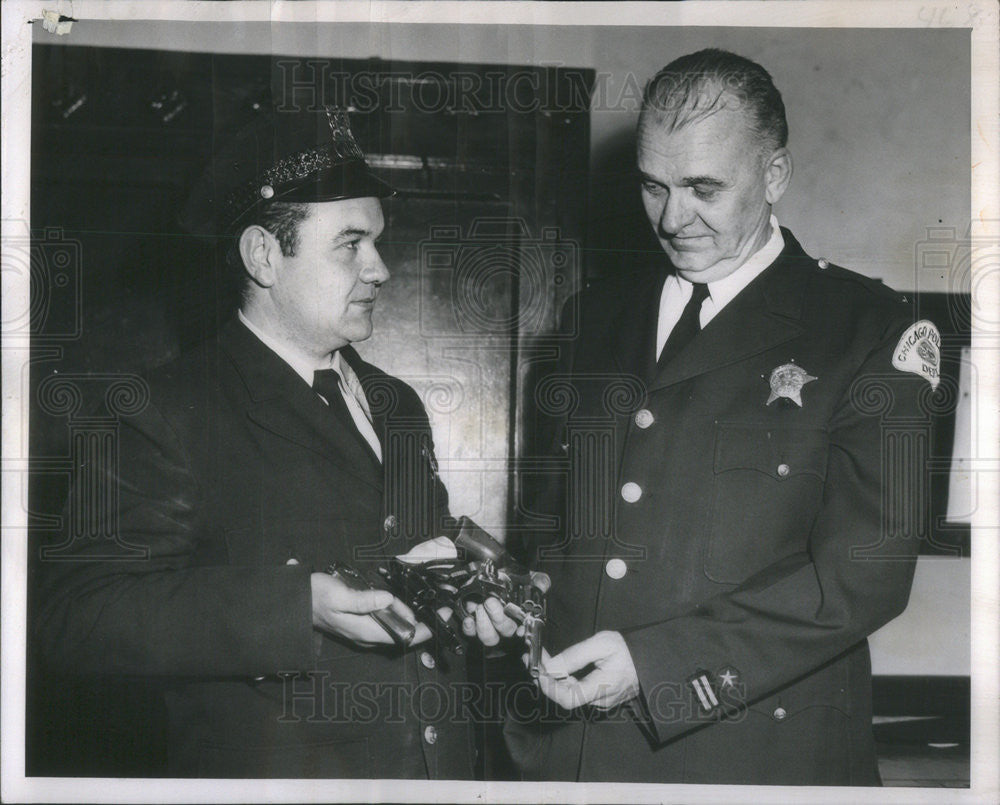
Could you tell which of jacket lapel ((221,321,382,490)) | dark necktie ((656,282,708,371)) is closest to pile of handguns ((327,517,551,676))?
jacket lapel ((221,321,382,490))

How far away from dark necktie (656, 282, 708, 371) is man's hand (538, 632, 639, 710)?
0.48 m

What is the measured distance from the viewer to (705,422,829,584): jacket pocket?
1.59 metres

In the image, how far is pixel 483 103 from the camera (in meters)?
1.73

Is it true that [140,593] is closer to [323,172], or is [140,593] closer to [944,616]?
[323,172]

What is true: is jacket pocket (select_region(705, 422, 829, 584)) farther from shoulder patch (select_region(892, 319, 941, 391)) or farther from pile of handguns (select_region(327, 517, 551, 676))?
pile of handguns (select_region(327, 517, 551, 676))

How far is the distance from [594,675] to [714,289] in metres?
0.70

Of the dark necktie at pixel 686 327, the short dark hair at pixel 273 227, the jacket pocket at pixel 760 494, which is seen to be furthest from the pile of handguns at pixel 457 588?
the short dark hair at pixel 273 227

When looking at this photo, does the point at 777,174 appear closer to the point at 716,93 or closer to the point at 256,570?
the point at 716,93

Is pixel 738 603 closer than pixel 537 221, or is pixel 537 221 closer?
pixel 738 603

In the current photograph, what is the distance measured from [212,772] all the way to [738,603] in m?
0.96

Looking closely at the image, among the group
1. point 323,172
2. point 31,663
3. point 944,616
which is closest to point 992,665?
point 944,616

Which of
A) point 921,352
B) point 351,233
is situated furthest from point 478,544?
point 921,352

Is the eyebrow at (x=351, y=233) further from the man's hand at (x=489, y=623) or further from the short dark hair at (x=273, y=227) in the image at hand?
the man's hand at (x=489, y=623)

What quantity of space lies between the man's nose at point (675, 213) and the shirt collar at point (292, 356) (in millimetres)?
638
